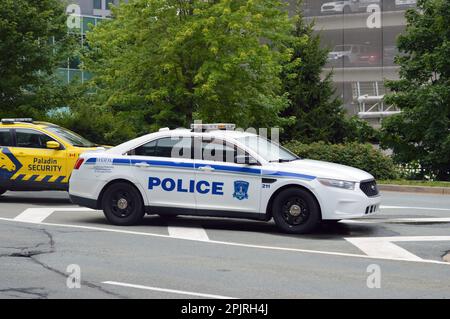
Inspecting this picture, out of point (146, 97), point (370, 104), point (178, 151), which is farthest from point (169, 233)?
point (370, 104)

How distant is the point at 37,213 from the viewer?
1498 cm

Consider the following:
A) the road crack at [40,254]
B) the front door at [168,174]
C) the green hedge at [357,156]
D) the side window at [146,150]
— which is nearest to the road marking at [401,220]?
the front door at [168,174]

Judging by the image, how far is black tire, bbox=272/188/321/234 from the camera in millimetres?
12320

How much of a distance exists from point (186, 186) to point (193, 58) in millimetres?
14457

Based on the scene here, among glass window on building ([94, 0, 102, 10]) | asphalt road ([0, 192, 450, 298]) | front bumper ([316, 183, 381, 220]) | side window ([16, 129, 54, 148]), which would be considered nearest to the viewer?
asphalt road ([0, 192, 450, 298])

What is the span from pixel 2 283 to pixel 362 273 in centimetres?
399

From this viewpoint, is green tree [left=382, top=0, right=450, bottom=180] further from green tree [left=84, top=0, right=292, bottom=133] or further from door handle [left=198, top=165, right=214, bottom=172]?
door handle [left=198, top=165, right=214, bottom=172]

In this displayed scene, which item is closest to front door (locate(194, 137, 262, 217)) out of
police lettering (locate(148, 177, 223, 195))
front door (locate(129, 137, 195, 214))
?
police lettering (locate(148, 177, 223, 195))

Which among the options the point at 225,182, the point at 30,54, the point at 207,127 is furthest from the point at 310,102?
the point at 225,182

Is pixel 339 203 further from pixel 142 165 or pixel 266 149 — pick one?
pixel 142 165

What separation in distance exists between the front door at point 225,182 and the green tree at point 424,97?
14.1 m

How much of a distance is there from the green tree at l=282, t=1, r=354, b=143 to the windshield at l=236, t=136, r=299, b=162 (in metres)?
22.2

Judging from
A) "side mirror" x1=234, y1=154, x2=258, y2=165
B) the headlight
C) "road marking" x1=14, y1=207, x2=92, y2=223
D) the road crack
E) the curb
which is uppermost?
"side mirror" x1=234, y1=154, x2=258, y2=165

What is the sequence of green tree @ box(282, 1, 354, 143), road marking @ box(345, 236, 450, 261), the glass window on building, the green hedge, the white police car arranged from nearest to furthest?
road marking @ box(345, 236, 450, 261)
the white police car
the green hedge
green tree @ box(282, 1, 354, 143)
the glass window on building
